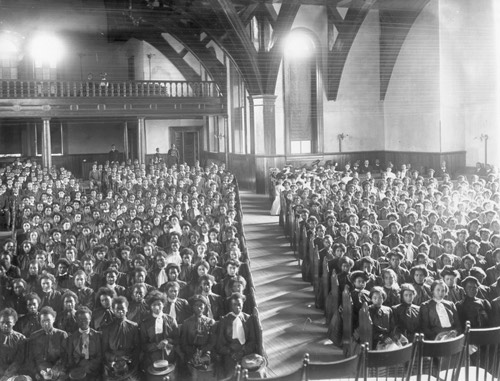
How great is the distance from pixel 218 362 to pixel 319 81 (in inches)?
725

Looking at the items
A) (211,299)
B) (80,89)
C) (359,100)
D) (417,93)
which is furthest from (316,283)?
(80,89)

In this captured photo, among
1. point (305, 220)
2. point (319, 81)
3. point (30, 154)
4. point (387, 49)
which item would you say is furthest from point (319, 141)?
point (30, 154)

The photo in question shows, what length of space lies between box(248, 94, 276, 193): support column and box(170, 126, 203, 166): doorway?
8.35 metres

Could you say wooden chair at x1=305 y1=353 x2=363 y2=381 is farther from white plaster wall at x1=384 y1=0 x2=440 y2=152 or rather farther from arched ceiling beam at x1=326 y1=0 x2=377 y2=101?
arched ceiling beam at x1=326 y1=0 x2=377 y2=101

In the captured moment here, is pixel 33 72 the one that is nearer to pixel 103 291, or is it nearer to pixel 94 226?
pixel 94 226

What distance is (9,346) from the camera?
7.30 m

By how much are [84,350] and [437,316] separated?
4.60 metres

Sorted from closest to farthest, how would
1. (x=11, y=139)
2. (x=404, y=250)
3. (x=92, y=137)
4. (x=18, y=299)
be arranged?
(x=18, y=299)
(x=404, y=250)
(x=11, y=139)
(x=92, y=137)

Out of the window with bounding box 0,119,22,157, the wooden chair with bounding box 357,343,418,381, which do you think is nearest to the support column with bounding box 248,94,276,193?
the window with bounding box 0,119,22,157

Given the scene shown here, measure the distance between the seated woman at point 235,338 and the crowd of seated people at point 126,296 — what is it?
0.5 inches

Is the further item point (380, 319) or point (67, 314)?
point (67, 314)

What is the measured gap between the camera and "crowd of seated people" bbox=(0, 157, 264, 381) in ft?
24.1

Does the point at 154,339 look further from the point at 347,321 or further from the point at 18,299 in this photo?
the point at 18,299

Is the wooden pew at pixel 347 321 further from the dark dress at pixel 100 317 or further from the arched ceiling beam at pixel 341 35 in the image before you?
the arched ceiling beam at pixel 341 35
